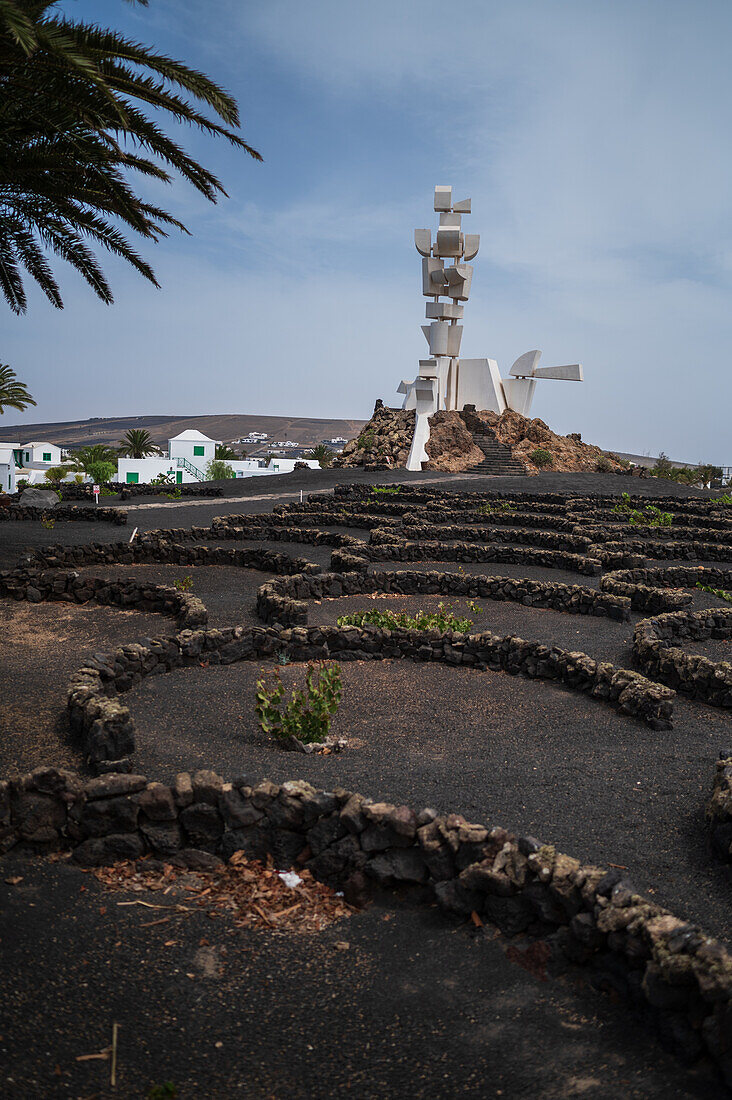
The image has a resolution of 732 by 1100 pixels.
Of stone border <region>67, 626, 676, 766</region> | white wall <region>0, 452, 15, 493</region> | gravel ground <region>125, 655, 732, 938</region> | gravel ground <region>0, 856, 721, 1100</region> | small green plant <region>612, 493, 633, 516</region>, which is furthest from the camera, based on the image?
white wall <region>0, 452, 15, 493</region>

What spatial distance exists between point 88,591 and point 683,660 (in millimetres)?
10446

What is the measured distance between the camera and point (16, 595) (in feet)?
49.9

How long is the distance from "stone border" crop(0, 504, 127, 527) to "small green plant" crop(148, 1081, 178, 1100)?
26.9 meters

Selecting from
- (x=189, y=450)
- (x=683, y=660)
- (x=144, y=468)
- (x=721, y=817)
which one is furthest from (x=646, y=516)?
(x=189, y=450)

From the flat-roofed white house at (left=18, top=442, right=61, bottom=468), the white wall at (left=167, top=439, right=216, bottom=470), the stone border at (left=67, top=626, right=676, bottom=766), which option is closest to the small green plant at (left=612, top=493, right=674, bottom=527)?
the stone border at (left=67, top=626, right=676, bottom=766)

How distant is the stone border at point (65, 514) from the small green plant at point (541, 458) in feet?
109

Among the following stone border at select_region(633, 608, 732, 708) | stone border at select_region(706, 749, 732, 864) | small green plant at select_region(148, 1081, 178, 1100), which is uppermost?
stone border at select_region(633, 608, 732, 708)

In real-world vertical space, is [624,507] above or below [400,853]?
above

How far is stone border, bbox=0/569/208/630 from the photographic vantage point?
14.2 metres

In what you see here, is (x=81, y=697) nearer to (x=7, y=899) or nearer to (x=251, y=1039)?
(x=7, y=899)

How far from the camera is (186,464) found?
7606 centimetres

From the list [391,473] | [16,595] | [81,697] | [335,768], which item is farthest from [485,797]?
[391,473]

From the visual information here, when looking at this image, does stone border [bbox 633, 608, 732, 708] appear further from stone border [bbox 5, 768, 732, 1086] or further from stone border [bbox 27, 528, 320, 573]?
stone border [bbox 27, 528, 320, 573]

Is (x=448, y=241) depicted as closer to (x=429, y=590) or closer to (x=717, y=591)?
(x=717, y=591)
